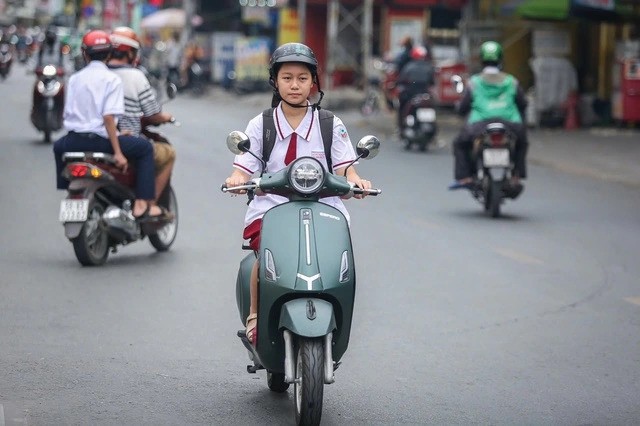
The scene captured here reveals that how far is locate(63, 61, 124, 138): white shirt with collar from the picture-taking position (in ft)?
35.7

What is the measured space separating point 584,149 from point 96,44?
45.3 ft

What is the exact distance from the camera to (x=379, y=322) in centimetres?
889

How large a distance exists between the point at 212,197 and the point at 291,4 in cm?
2885

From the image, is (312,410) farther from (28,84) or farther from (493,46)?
(28,84)

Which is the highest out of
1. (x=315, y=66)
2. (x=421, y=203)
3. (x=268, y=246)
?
(x=315, y=66)

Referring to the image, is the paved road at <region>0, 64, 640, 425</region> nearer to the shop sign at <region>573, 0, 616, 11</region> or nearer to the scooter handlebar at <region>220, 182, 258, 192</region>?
the scooter handlebar at <region>220, 182, 258, 192</region>

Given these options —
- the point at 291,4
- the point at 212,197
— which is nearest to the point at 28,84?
the point at 291,4

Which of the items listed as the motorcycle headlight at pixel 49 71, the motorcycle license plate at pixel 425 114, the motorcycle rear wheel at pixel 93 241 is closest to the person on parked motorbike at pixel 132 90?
the motorcycle rear wheel at pixel 93 241

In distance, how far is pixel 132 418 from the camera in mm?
6184

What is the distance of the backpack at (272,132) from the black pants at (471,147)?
8625 mm

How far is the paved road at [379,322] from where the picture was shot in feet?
21.5

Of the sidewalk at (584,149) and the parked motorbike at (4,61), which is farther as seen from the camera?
the parked motorbike at (4,61)

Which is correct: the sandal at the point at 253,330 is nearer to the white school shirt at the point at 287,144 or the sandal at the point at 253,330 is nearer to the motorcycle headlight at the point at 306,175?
the white school shirt at the point at 287,144

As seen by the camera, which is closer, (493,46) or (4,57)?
(493,46)
